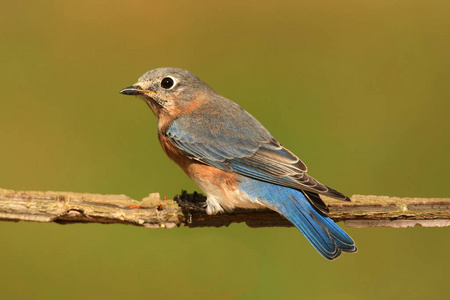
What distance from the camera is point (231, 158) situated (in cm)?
397

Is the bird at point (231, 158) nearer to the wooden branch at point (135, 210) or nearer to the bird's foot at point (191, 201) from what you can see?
the bird's foot at point (191, 201)

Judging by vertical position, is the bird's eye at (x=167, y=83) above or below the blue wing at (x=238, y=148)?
above

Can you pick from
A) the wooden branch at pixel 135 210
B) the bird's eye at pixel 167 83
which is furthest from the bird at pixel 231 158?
the wooden branch at pixel 135 210

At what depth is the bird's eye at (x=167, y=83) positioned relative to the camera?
427 centimetres

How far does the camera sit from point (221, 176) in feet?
13.0

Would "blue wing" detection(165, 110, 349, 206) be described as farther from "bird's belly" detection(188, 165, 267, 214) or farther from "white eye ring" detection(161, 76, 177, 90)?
"white eye ring" detection(161, 76, 177, 90)

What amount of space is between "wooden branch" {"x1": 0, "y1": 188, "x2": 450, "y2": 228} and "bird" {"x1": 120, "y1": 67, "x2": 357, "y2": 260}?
0.24 metres

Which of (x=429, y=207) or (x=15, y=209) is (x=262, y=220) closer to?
(x=429, y=207)

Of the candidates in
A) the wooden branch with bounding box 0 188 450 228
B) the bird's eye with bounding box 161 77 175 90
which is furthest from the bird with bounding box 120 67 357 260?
the wooden branch with bounding box 0 188 450 228

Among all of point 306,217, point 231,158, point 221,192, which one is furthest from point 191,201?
point 306,217

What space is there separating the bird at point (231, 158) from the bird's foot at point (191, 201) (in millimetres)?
86

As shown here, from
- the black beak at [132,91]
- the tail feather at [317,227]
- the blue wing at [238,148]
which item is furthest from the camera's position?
the black beak at [132,91]

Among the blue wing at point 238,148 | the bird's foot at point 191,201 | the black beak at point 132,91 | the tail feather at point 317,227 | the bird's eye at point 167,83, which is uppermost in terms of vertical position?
the bird's eye at point 167,83

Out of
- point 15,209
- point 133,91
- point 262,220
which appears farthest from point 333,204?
point 15,209
